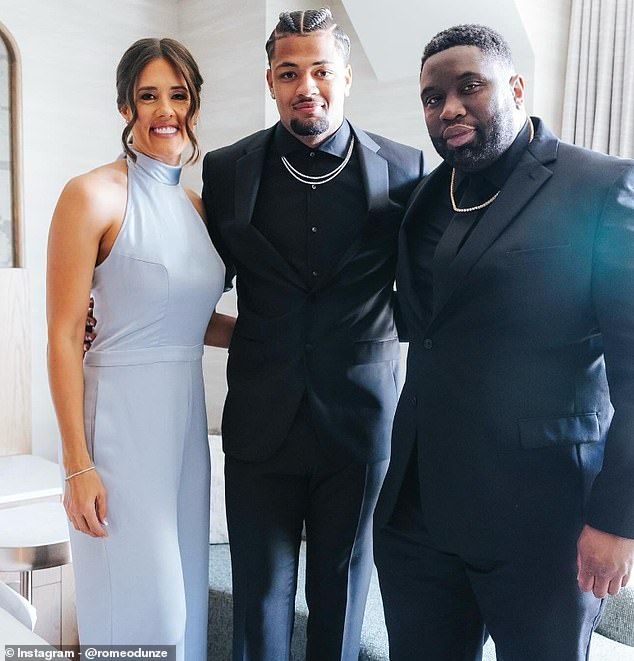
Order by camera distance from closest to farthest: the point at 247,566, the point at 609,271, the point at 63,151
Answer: the point at 609,271
the point at 247,566
the point at 63,151

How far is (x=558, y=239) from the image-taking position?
4.40 feet

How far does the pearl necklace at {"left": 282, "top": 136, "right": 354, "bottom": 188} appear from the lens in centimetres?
182

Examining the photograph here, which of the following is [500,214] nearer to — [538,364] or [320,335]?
[538,364]

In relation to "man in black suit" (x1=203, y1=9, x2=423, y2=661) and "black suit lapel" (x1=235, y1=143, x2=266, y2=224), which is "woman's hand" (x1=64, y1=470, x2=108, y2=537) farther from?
"black suit lapel" (x1=235, y1=143, x2=266, y2=224)

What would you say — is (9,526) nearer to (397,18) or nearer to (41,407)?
(41,407)

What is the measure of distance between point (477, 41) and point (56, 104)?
260 cm

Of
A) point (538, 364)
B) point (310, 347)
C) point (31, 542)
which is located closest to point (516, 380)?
point (538, 364)

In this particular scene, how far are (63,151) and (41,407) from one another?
1104 mm

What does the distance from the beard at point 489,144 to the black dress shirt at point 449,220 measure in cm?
1

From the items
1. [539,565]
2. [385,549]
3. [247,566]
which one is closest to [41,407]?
[247,566]

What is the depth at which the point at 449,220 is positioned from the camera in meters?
1.55

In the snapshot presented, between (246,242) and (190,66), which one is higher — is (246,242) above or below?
below

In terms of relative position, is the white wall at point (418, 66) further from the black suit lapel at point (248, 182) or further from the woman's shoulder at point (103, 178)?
the woman's shoulder at point (103, 178)

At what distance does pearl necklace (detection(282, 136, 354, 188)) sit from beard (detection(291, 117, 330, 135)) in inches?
3.3
